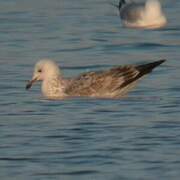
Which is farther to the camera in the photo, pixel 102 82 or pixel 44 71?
pixel 44 71

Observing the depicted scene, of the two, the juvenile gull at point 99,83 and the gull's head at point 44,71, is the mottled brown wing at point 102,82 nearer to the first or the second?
the juvenile gull at point 99,83

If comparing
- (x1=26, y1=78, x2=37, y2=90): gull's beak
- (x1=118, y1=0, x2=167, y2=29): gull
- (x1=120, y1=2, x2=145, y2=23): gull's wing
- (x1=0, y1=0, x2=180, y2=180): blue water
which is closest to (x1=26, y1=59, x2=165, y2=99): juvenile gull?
(x1=26, y1=78, x2=37, y2=90): gull's beak

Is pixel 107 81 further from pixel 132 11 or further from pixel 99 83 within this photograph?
pixel 132 11

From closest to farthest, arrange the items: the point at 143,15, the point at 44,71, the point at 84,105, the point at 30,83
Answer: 1. the point at 84,105
2. the point at 30,83
3. the point at 44,71
4. the point at 143,15

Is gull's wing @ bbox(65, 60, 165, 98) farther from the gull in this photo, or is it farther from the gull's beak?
the gull

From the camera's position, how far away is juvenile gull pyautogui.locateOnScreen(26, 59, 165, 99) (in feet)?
50.0

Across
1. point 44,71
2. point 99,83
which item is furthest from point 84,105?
point 44,71

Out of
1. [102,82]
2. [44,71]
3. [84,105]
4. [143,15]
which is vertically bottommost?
[143,15]

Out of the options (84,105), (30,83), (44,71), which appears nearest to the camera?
(84,105)

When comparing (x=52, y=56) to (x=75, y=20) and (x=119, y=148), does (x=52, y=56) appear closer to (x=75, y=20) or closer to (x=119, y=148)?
(x=75, y=20)

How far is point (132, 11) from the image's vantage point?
23000 millimetres

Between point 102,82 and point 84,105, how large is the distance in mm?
857

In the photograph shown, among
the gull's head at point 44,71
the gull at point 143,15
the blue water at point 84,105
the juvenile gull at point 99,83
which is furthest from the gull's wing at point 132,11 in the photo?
the juvenile gull at point 99,83

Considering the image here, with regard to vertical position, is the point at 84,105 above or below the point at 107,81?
below
